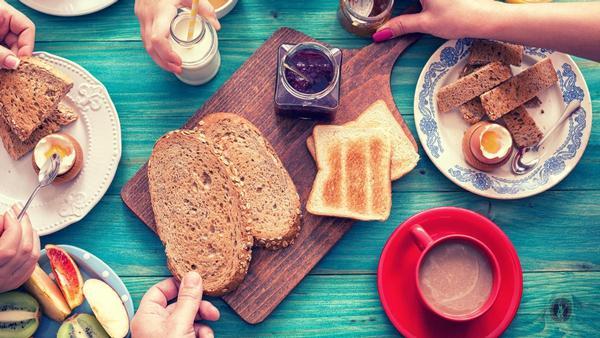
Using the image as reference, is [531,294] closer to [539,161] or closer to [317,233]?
[539,161]

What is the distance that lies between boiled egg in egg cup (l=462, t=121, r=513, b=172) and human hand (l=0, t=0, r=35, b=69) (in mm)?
1328

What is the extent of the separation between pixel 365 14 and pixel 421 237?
68 centimetres

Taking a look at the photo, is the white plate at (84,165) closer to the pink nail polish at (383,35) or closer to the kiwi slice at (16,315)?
the kiwi slice at (16,315)

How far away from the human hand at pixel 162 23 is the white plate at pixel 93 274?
0.60 meters

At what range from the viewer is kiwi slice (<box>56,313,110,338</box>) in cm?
167

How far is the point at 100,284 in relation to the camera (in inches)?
68.1

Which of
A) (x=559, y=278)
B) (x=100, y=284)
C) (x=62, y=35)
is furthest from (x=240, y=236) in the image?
(x=559, y=278)

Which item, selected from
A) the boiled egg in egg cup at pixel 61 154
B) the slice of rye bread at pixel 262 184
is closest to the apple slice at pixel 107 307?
the boiled egg in egg cup at pixel 61 154

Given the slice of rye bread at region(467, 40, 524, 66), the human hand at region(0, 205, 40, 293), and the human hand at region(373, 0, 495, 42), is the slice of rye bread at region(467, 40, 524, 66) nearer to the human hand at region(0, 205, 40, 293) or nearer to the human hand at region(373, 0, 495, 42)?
the human hand at region(373, 0, 495, 42)

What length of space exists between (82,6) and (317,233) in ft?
3.27

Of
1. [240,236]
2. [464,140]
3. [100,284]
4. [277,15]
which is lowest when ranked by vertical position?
[100,284]

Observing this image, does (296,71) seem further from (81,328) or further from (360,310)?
(81,328)

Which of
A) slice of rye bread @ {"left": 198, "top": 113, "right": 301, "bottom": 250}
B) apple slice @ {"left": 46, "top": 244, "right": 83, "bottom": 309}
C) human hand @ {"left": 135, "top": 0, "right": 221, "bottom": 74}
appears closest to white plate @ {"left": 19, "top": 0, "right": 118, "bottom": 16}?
human hand @ {"left": 135, "top": 0, "right": 221, "bottom": 74}

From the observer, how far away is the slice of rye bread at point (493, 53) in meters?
1.79
